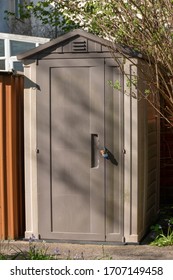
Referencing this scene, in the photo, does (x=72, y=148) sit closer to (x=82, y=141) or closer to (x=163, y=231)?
(x=82, y=141)

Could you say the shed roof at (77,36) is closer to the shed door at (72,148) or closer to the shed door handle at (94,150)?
the shed door at (72,148)

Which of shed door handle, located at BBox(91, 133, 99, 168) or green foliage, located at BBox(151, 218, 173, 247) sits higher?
shed door handle, located at BBox(91, 133, 99, 168)

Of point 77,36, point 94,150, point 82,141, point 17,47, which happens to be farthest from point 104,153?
point 17,47

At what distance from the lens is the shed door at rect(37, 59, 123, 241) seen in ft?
24.3

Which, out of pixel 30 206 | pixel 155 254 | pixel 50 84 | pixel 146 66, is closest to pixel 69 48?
pixel 50 84

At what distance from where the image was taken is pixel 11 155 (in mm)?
7703

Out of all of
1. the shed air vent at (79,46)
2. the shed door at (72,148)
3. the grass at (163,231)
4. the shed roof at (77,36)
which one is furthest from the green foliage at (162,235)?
the shed air vent at (79,46)

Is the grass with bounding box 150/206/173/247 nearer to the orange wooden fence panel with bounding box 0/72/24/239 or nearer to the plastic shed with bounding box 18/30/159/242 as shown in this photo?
the plastic shed with bounding box 18/30/159/242

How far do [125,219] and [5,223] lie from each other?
1563 millimetres

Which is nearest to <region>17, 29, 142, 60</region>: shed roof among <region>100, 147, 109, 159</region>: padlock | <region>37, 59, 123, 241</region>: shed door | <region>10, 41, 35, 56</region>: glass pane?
<region>37, 59, 123, 241</region>: shed door

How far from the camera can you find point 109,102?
24.3 ft

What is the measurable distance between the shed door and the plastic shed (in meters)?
0.01

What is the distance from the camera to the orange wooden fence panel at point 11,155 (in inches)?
301

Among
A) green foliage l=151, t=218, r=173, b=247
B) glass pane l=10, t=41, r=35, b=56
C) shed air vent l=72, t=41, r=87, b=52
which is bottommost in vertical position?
green foliage l=151, t=218, r=173, b=247
